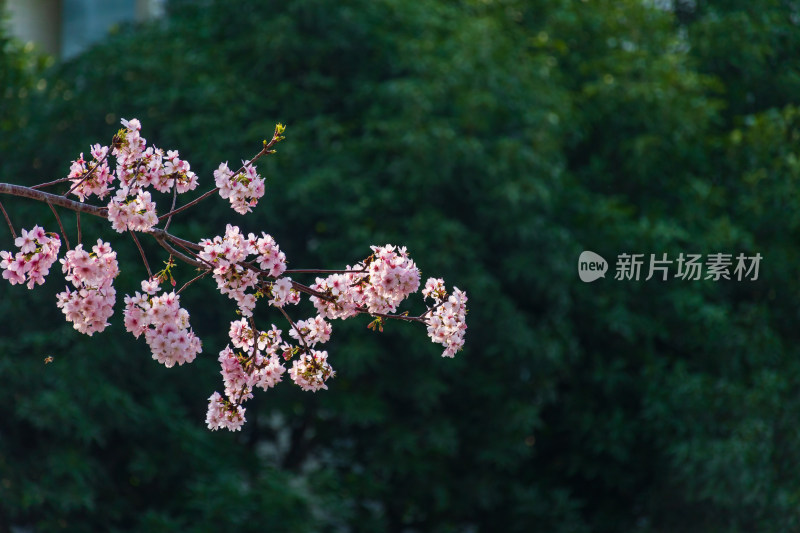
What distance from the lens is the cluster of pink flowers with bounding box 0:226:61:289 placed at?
2.05 metres

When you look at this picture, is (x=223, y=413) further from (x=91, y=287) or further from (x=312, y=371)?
(x=91, y=287)

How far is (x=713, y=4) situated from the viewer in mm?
6395

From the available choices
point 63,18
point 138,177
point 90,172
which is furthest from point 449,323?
point 63,18

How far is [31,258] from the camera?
81.6 inches

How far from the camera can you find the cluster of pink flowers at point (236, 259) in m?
2.06

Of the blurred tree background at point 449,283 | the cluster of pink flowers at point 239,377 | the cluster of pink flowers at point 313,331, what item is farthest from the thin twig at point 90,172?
the blurred tree background at point 449,283

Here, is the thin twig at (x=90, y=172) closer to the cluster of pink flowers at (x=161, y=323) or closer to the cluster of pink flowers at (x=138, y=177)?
the cluster of pink flowers at (x=138, y=177)

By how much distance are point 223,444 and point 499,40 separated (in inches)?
105

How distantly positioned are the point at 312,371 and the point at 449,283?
290 centimetres

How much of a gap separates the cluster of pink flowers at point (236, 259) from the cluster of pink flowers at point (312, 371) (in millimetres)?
241

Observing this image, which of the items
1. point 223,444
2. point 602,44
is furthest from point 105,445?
point 602,44

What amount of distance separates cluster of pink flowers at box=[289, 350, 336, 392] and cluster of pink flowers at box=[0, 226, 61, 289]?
57 cm

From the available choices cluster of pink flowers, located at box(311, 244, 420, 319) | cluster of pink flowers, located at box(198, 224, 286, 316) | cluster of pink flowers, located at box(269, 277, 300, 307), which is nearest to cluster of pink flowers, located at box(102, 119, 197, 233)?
cluster of pink flowers, located at box(198, 224, 286, 316)

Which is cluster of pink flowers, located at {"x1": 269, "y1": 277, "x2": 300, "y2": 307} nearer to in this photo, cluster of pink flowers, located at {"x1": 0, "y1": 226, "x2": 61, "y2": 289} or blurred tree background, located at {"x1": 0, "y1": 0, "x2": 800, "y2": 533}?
cluster of pink flowers, located at {"x1": 0, "y1": 226, "x2": 61, "y2": 289}
